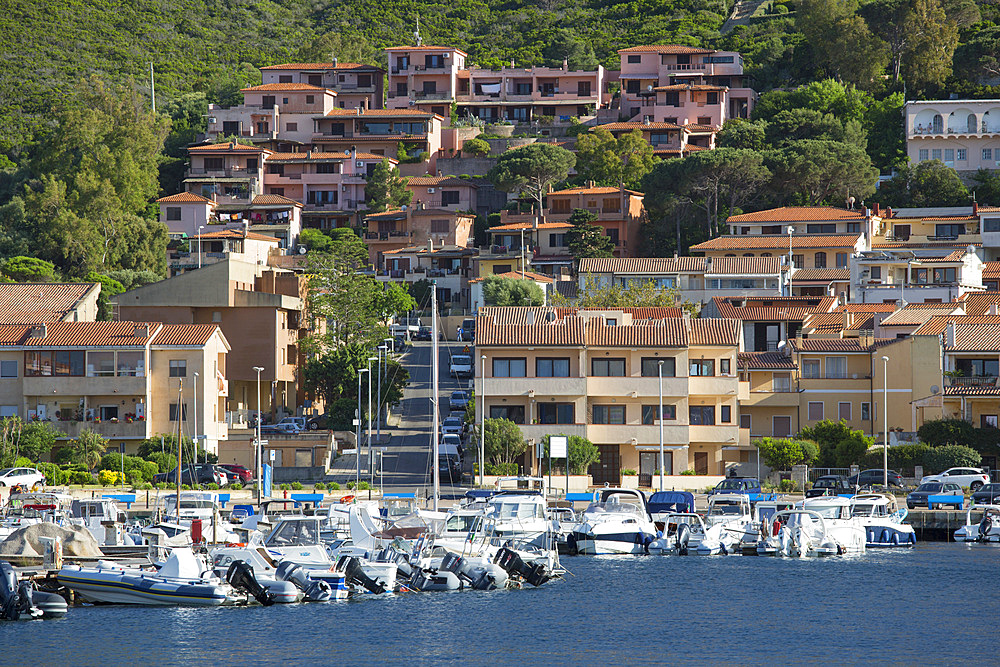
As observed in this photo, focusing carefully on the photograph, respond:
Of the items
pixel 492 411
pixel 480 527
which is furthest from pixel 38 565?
pixel 492 411

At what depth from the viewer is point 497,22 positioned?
199750 mm

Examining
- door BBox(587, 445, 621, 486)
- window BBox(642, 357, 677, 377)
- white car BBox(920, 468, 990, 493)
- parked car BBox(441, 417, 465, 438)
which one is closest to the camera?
white car BBox(920, 468, 990, 493)

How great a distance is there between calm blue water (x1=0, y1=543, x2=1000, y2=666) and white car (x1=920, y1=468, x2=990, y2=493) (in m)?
14.9

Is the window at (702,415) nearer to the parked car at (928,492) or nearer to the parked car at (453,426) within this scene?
the parked car at (928,492)

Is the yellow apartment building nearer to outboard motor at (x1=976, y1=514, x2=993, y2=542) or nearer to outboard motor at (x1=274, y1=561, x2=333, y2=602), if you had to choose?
outboard motor at (x1=976, y1=514, x2=993, y2=542)

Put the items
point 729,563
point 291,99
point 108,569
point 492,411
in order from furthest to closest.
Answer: point 291,99 → point 492,411 → point 729,563 → point 108,569

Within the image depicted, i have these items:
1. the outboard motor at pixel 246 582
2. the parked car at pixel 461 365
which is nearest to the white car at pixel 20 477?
the outboard motor at pixel 246 582

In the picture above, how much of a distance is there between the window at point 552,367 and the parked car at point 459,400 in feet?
36.4

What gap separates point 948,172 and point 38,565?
93.9m

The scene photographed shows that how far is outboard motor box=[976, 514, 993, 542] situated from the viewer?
64.3 metres

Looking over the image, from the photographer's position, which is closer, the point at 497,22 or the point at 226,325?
the point at 226,325

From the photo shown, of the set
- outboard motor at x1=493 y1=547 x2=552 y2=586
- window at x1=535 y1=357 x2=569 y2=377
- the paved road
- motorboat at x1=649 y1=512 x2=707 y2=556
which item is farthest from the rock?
window at x1=535 y1=357 x2=569 y2=377

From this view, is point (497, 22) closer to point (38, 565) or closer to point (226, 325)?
point (226, 325)

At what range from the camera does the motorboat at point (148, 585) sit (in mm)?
46500
